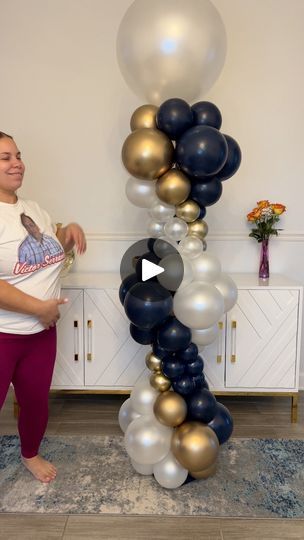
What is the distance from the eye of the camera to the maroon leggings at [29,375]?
1477 mm

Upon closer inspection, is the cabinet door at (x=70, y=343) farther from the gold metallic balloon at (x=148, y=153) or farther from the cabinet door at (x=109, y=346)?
the gold metallic balloon at (x=148, y=153)

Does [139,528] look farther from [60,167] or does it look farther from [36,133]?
[36,133]

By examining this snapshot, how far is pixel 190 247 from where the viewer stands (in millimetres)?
1539

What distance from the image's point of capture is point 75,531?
4.50ft

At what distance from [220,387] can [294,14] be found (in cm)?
215

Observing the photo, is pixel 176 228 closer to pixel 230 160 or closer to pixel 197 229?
pixel 197 229

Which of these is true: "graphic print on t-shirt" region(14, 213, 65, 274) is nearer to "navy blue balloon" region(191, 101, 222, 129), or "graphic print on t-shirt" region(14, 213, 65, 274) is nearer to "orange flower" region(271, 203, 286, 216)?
"navy blue balloon" region(191, 101, 222, 129)

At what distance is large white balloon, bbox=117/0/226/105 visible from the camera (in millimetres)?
1461

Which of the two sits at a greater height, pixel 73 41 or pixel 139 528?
pixel 73 41

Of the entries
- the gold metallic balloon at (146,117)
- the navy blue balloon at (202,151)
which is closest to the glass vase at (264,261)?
the navy blue balloon at (202,151)

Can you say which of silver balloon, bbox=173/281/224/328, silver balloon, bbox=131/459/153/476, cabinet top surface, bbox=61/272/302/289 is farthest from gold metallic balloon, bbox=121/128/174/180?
silver balloon, bbox=131/459/153/476

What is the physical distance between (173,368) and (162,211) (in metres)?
0.62

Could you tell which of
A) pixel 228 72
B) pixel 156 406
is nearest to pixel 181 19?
pixel 228 72
